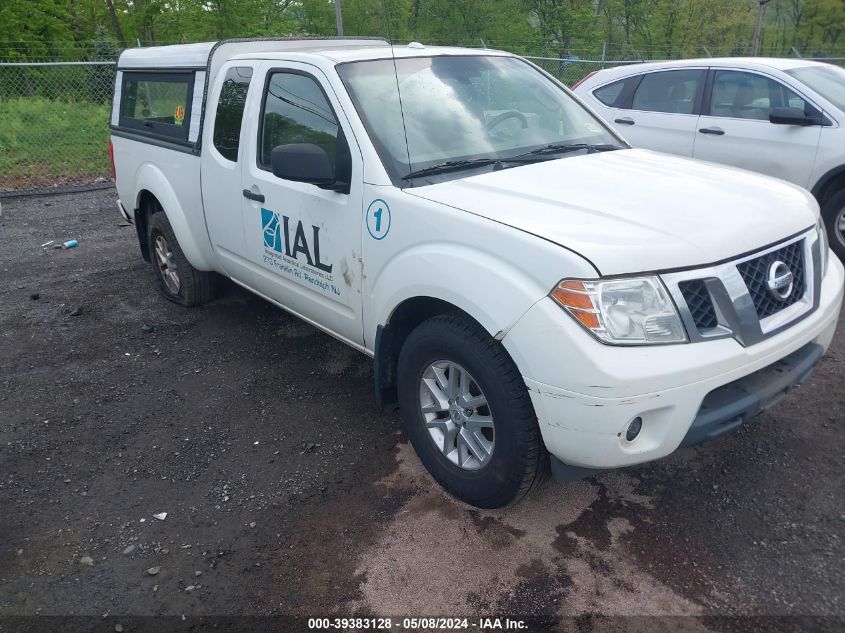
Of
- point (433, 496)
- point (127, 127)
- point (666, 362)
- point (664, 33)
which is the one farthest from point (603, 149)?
point (664, 33)

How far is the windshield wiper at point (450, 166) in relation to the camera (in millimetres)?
3172

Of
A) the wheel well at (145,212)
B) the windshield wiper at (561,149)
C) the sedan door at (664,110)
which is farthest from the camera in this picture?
the sedan door at (664,110)

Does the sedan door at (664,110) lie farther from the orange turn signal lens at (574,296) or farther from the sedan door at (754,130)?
the orange turn signal lens at (574,296)

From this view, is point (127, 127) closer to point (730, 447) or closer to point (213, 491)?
point (213, 491)

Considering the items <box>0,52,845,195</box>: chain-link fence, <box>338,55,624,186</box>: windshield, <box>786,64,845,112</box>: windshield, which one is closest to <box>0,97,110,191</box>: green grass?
<box>0,52,845,195</box>: chain-link fence

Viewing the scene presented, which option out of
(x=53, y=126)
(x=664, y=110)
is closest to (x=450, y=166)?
(x=664, y=110)

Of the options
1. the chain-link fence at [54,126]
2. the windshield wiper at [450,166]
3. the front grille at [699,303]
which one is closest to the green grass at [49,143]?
the chain-link fence at [54,126]

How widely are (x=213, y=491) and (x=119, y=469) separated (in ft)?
1.94

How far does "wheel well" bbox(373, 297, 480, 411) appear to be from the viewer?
3.11m

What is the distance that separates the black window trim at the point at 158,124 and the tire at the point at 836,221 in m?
5.12

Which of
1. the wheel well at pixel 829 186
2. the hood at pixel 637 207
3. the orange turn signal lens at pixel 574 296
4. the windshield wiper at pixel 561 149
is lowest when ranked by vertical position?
A: the wheel well at pixel 829 186

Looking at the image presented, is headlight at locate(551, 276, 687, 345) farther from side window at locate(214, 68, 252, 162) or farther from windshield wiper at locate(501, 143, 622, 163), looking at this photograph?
side window at locate(214, 68, 252, 162)

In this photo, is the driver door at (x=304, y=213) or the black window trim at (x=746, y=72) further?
the black window trim at (x=746, y=72)

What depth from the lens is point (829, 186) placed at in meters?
5.78
